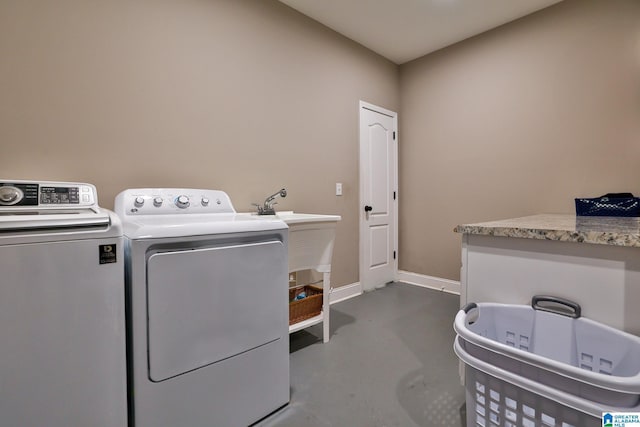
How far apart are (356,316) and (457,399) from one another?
46.2 inches

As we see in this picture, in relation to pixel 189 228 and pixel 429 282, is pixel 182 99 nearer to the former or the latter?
pixel 189 228

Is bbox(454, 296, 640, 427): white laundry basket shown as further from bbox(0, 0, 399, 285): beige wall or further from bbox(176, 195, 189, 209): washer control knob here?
bbox(0, 0, 399, 285): beige wall

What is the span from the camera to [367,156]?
3.32 m

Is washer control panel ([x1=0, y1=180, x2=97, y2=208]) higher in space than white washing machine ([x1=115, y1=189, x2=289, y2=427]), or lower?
higher

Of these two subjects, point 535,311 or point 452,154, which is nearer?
point 535,311

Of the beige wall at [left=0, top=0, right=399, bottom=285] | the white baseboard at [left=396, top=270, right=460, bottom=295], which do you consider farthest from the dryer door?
the white baseboard at [left=396, top=270, right=460, bottom=295]

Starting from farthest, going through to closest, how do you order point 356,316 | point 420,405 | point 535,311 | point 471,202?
1. point 471,202
2. point 356,316
3. point 420,405
4. point 535,311

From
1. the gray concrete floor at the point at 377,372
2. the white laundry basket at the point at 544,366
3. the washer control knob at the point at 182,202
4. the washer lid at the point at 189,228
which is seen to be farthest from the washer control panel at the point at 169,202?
the white laundry basket at the point at 544,366

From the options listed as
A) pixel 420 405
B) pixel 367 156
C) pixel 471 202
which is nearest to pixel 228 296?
pixel 420 405

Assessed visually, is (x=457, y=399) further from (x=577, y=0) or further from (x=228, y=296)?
(x=577, y=0)

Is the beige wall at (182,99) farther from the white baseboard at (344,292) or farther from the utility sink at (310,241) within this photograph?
the utility sink at (310,241)

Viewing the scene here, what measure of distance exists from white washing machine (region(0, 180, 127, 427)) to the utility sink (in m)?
1.00

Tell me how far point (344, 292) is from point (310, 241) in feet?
4.27

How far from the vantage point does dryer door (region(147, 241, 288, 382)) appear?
1111mm
